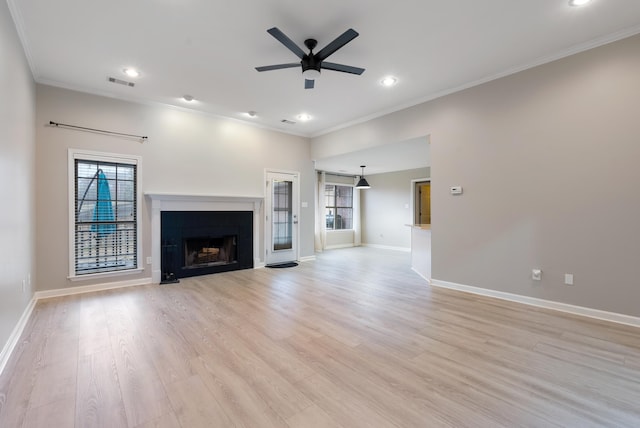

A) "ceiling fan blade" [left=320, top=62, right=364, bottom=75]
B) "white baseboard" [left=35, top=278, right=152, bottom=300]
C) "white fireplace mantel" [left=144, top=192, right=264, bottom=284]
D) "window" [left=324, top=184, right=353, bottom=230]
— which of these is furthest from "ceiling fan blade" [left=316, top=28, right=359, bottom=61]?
"window" [left=324, top=184, right=353, bottom=230]

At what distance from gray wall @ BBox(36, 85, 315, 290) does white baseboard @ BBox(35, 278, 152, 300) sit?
7cm

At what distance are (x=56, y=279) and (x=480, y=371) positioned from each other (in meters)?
5.28

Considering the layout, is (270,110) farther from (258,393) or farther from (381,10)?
(258,393)

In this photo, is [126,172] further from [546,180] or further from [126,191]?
[546,180]

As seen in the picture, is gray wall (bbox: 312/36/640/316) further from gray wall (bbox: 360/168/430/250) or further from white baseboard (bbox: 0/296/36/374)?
white baseboard (bbox: 0/296/36/374)

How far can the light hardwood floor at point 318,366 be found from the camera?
1.68 meters

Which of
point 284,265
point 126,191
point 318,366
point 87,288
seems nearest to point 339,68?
point 318,366

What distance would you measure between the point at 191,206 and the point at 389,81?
12.8 ft

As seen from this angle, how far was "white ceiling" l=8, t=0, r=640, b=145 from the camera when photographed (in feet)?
8.60

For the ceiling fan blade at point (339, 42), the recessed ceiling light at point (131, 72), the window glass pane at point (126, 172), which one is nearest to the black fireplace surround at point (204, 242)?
the window glass pane at point (126, 172)

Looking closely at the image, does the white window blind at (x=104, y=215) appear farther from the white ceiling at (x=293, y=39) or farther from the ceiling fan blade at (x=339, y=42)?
the ceiling fan blade at (x=339, y=42)

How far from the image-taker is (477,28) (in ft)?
9.50

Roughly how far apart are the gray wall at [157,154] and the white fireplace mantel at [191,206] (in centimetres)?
11

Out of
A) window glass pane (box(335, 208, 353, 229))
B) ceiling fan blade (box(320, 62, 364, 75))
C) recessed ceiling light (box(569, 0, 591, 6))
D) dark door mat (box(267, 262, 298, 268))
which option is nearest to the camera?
recessed ceiling light (box(569, 0, 591, 6))
